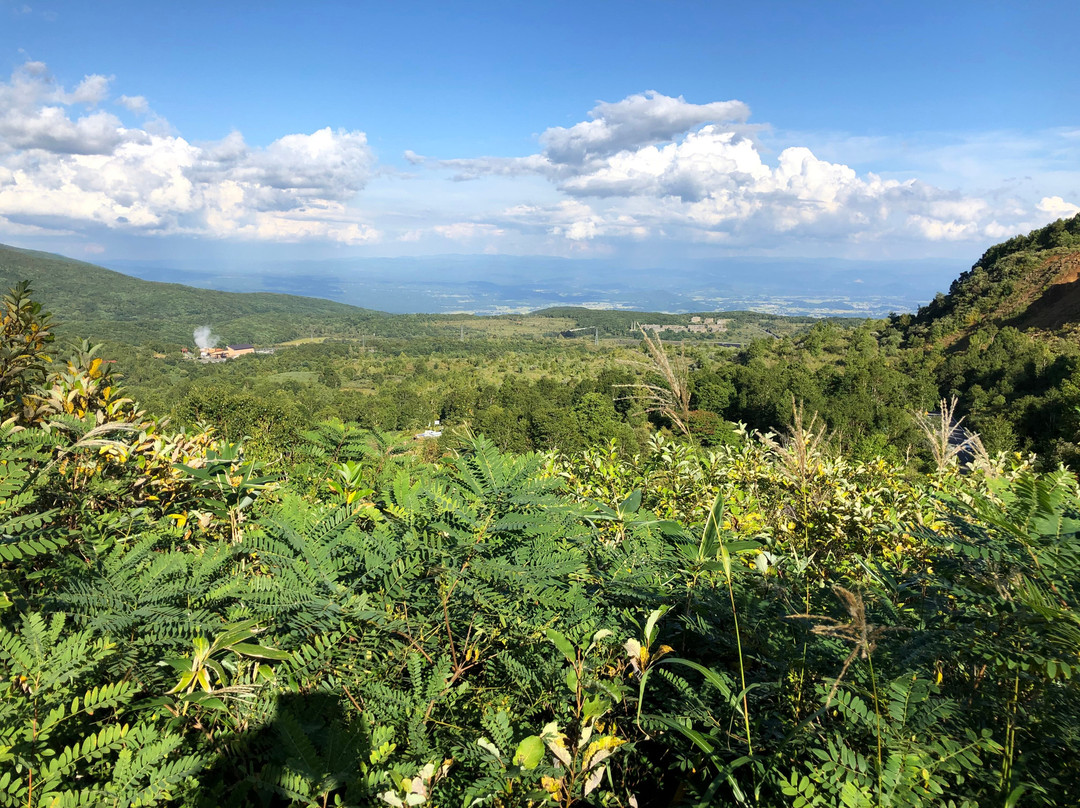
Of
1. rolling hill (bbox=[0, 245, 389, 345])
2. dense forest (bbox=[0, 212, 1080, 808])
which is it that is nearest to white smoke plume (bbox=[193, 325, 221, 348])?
rolling hill (bbox=[0, 245, 389, 345])

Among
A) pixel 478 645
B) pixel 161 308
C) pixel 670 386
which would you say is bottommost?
pixel 478 645

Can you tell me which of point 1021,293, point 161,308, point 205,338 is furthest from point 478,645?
point 161,308

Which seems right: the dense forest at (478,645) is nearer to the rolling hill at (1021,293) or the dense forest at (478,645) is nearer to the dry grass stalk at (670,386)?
the dry grass stalk at (670,386)

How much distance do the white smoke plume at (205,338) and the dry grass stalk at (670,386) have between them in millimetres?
144662

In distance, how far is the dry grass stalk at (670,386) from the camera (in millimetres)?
2883

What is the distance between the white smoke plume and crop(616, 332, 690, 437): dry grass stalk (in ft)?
475

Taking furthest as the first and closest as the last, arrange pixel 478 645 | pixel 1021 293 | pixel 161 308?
pixel 161 308 < pixel 1021 293 < pixel 478 645

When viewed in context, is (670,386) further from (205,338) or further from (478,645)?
(205,338)

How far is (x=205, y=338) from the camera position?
429 ft

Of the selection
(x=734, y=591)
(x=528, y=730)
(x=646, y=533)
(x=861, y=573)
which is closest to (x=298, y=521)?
(x=528, y=730)

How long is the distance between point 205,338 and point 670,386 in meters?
154

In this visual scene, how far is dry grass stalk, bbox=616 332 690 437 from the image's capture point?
2.88 m

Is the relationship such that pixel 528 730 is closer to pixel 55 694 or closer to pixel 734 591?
pixel 734 591

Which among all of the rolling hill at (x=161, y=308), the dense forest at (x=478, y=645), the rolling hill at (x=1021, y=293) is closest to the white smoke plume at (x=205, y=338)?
the rolling hill at (x=161, y=308)
